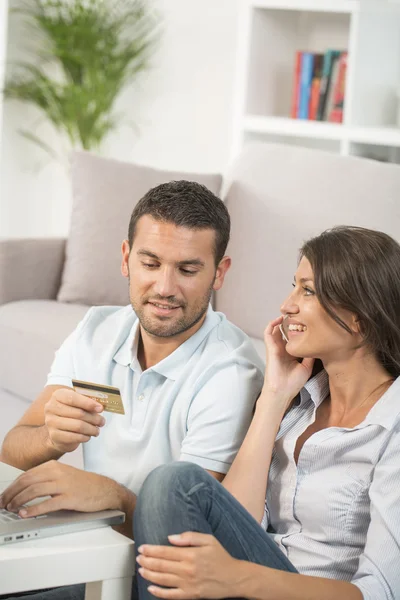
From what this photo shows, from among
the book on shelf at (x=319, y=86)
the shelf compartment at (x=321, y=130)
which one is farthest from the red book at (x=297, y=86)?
the shelf compartment at (x=321, y=130)

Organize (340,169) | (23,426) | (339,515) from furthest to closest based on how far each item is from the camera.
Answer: (340,169) < (23,426) < (339,515)

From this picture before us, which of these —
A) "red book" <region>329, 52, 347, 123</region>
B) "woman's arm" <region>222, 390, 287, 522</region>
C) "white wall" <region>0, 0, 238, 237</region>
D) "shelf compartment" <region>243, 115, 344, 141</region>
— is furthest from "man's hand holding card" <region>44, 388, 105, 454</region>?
"white wall" <region>0, 0, 238, 237</region>

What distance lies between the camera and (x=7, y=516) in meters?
1.27

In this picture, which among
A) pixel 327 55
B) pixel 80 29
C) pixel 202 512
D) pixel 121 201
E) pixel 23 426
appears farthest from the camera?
pixel 80 29

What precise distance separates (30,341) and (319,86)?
191 centimetres

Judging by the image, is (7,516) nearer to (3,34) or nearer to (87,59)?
(87,59)

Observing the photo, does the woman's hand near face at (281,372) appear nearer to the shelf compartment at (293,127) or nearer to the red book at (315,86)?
the shelf compartment at (293,127)

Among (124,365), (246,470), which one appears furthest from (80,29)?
(246,470)

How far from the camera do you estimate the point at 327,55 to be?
4043 millimetres

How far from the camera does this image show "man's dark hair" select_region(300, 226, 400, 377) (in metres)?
1.45

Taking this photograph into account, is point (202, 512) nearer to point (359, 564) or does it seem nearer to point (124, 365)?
point (359, 564)

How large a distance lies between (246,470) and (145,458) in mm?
193

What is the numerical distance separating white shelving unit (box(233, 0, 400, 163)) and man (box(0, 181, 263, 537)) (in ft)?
7.27

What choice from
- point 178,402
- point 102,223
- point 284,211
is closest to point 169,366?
point 178,402
